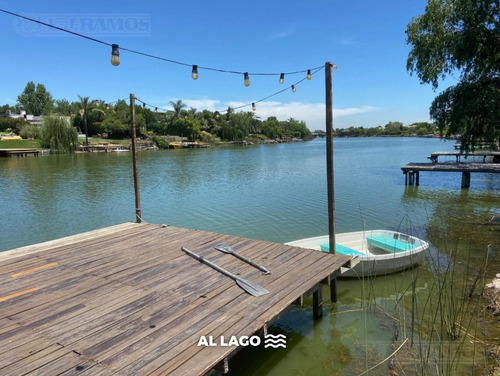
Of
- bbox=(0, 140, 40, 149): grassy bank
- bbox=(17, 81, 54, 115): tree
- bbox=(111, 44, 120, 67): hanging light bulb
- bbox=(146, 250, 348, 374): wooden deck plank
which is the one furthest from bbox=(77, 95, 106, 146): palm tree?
bbox=(146, 250, 348, 374): wooden deck plank

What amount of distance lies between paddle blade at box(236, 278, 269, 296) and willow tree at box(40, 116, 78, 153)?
192ft

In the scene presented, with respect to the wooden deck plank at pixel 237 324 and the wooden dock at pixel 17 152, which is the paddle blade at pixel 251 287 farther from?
the wooden dock at pixel 17 152

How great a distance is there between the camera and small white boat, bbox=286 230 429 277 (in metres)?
7.35

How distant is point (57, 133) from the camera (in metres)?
54.5

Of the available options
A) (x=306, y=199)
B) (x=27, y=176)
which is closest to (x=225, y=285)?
(x=306, y=199)

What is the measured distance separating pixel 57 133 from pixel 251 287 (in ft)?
197

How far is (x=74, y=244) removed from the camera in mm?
6973

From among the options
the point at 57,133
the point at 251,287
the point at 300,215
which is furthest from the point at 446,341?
the point at 57,133

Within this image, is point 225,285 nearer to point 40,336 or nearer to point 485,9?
point 40,336

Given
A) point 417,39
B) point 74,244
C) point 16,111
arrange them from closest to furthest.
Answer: point 74,244, point 417,39, point 16,111

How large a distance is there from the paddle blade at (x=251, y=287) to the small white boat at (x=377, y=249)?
108 inches

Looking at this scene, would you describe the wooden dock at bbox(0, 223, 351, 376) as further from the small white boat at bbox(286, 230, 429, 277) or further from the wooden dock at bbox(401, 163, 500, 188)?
the wooden dock at bbox(401, 163, 500, 188)

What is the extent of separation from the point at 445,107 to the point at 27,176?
31.9 m

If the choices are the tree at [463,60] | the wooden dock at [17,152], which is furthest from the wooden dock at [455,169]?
the wooden dock at [17,152]
